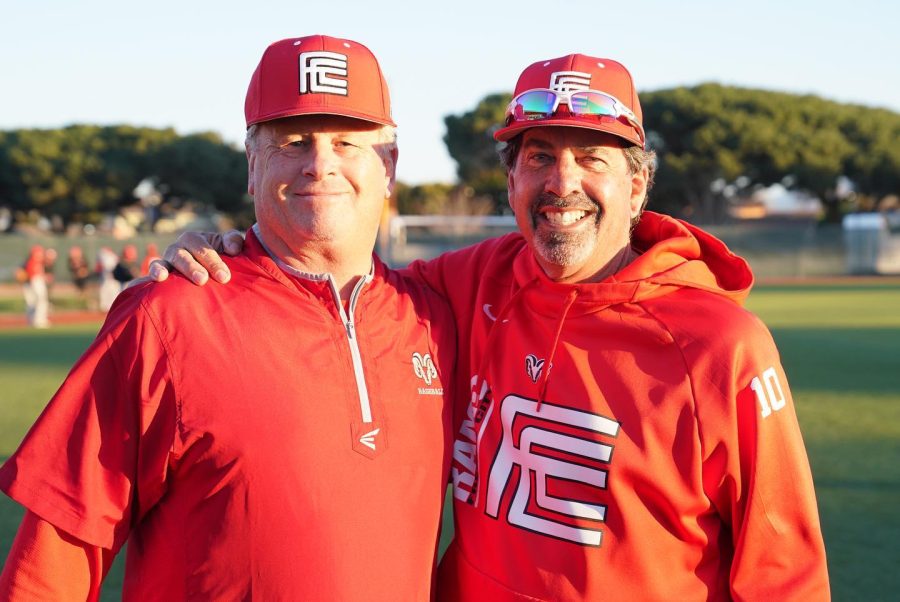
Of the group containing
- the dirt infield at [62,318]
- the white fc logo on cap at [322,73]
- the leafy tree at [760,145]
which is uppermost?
the leafy tree at [760,145]

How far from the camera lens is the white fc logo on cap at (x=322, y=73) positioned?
2588 mm

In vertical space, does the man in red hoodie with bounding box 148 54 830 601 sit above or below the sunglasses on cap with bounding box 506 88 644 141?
below

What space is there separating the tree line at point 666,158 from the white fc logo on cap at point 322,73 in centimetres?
4236

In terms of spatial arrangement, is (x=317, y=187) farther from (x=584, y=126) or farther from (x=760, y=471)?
(x=760, y=471)

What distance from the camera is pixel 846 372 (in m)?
11.7

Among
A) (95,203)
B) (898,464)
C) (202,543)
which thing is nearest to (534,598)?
(202,543)

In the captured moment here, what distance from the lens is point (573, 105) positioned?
2.76m

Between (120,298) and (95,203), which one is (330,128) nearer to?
(120,298)

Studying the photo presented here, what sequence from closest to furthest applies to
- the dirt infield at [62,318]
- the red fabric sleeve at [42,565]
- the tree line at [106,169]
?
the red fabric sleeve at [42,565] < the dirt infield at [62,318] < the tree line at [106,169]

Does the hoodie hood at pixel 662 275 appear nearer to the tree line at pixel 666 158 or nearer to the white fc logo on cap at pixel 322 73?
the white fc logo on cap at pixel 322 73

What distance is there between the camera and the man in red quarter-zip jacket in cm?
233

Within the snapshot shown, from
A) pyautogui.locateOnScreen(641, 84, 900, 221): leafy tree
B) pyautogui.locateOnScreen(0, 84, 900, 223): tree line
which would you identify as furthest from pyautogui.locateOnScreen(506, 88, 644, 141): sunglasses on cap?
pyautogui.locateOnScreen(641, 84, 900, 221): leafy tree

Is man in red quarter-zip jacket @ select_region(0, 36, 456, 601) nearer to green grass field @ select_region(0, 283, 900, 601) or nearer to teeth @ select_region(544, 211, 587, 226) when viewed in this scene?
teeth @ select_region(544, 211, 587, 226)

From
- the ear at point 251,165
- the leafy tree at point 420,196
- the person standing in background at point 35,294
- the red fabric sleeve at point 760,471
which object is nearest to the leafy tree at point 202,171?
the leafy tree at point 420,196
